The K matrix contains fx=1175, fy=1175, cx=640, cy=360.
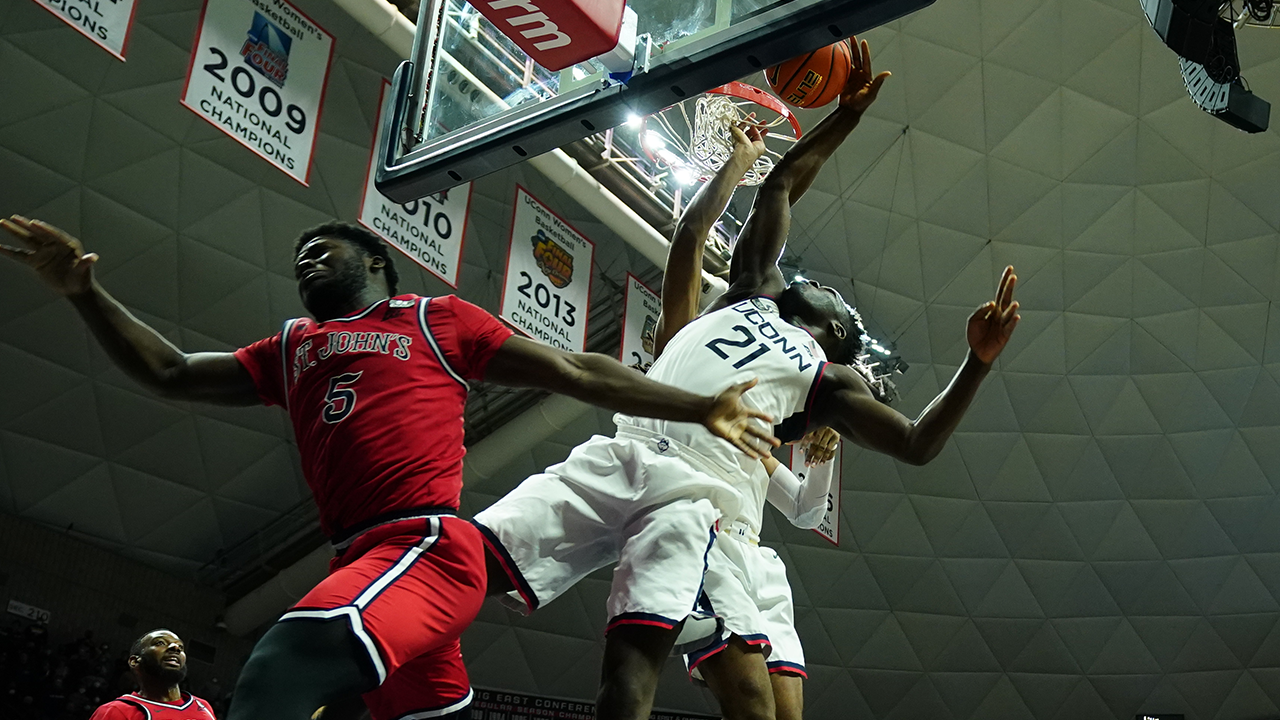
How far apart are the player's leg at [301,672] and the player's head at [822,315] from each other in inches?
112

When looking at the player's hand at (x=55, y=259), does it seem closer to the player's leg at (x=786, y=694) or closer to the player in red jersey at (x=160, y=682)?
the player's leg at (x=786, y=694)

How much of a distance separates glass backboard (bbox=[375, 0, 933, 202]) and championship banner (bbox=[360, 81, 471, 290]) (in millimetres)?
5343

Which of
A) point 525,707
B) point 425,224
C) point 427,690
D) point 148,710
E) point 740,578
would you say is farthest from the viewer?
point 525,707

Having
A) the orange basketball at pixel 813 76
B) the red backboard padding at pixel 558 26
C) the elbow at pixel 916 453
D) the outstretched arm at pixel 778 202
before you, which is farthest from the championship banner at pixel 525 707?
the elbow at pixel 916 453

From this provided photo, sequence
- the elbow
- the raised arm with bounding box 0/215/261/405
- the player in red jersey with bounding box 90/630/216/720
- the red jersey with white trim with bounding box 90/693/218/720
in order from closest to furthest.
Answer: the raised arm with bounding box 0/215/261/405
the elbow
the red jersey with white trim with bounding box 90/693/218/720
the player in red jersey with bounding box 90/630/216/720

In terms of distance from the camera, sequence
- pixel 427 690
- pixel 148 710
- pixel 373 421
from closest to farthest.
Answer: pixel 373 421 < pixel 427 690 < pixel 148 710

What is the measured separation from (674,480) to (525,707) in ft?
57.8

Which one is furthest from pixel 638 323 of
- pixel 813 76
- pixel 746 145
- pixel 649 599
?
pixel 649 599

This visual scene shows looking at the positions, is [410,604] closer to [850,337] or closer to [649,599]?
[649,599]

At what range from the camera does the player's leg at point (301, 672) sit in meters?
2.82

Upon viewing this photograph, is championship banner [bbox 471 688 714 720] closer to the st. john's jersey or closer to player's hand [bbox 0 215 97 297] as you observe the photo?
the st. john's jersey

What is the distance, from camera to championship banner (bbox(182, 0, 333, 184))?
10055 millimetres

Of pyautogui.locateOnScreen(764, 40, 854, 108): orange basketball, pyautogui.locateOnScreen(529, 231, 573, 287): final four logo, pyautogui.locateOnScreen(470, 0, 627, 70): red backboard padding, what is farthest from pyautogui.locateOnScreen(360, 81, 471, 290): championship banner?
pyautogui.locateOnScreen(470, 0, 627, 70): red backboard padding

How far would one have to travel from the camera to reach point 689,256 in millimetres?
5262
